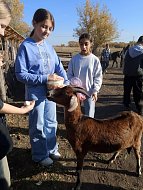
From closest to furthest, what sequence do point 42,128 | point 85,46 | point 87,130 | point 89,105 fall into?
point 87,130
point 42,128
point 85,46
point 89,105

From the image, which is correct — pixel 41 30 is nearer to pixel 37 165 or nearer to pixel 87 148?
pixel 87 148

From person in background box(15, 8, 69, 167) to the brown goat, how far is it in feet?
0.84

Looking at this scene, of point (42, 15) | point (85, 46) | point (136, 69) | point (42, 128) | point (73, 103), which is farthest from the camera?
point (136, 69)

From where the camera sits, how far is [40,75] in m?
4.00

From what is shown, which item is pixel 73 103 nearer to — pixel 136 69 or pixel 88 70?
pixel 88 70

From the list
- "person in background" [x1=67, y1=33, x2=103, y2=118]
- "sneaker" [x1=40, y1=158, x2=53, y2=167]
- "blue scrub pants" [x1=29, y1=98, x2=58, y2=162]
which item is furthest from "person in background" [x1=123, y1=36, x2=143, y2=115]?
"sneaker" [x1=40, y1=158, x2=53, y2=167]

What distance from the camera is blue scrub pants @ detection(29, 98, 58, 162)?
4.28m

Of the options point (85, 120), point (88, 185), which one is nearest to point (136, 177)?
point (88, 185)

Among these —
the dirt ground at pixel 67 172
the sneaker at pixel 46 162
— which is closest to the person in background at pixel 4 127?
the dirt ground at pixel 67 172

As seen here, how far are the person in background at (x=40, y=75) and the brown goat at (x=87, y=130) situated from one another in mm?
257

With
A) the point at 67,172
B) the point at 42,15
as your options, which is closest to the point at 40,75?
the point at 42,15

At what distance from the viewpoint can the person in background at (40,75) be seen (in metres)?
3.92

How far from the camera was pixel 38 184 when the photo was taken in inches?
167

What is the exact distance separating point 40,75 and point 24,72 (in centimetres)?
24
